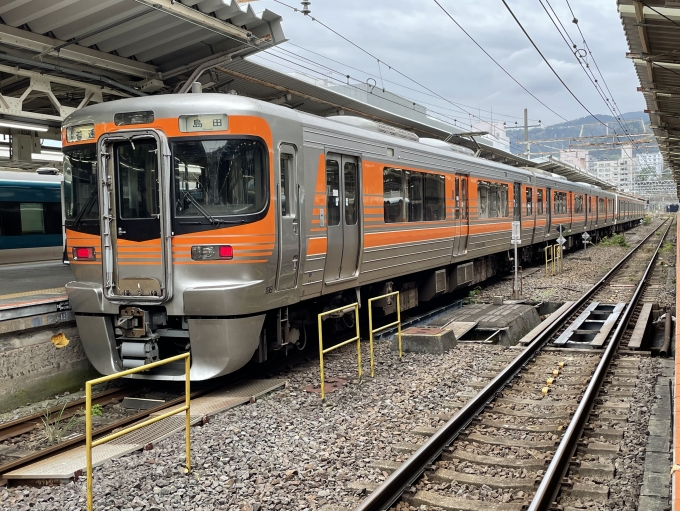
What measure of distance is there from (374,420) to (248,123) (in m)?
3.27

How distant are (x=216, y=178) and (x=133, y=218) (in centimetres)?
105

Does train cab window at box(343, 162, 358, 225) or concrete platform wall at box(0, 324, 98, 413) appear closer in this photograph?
concrete platform wall at box(0, 324, 98, 413)

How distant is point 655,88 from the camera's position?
11.2 meters

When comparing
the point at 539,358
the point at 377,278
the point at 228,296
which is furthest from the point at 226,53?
the point at 539,358

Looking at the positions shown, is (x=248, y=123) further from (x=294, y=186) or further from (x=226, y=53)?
(x=226, y=53)

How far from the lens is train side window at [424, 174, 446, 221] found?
39.2ft

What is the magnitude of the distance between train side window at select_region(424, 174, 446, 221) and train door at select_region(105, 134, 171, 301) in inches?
226

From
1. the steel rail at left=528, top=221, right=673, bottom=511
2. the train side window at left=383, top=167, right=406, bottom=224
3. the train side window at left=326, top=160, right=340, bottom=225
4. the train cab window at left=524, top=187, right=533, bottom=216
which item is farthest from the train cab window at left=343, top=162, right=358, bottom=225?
the train cab window at left=524, top=187, right=533, bottom=216

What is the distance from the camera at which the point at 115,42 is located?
9422mm

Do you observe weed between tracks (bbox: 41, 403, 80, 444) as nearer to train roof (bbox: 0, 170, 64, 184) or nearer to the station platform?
the station platform

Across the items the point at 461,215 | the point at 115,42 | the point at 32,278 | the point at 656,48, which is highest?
the point at 115,42

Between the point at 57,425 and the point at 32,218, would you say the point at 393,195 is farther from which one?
the point at 32,218

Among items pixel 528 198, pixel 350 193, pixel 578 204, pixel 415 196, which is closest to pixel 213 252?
pixel 350 193

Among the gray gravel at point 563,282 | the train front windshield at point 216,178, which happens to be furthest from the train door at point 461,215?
the train front windshield at point 216,178
